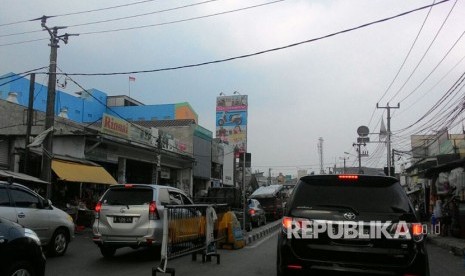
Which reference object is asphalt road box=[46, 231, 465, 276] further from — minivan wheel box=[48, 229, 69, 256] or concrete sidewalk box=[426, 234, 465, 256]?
concrete sidewalk box=[426, 234, 465, 256]

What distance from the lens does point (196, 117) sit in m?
68.0

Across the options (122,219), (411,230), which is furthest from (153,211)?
(411,230)

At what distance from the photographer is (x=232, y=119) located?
58.3 meters

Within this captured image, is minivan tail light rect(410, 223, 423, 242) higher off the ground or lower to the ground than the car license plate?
higher

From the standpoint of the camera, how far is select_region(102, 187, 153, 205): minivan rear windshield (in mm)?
11430

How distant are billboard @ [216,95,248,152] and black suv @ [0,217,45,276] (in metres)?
49.5

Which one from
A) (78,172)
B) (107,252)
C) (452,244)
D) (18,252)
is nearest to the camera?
(18,252)

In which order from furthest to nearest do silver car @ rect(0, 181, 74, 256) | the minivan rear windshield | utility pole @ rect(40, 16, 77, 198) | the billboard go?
1. the billboard
2. utility pole @ rect(40, 16, 77, 198)
3. the minivan rear windshield
4. silver car @ rect(0, 181, 74, 256)

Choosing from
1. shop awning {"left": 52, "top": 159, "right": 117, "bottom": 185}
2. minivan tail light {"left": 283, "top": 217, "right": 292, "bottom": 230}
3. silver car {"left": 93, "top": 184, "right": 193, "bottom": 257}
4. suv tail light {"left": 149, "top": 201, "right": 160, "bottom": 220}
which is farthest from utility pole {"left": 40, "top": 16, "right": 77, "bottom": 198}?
minivan tail light {"left": 283, "top": 217, "right": 292, "bottom": 230}

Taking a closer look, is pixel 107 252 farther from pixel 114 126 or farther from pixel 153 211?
pixel 114 126

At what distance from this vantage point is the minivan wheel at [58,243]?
12016mm

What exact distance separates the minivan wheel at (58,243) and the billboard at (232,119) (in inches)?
1739

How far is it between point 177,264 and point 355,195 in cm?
585

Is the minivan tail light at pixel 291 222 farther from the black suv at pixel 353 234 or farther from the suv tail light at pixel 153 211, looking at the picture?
the suv tail light at pixel 153 211
